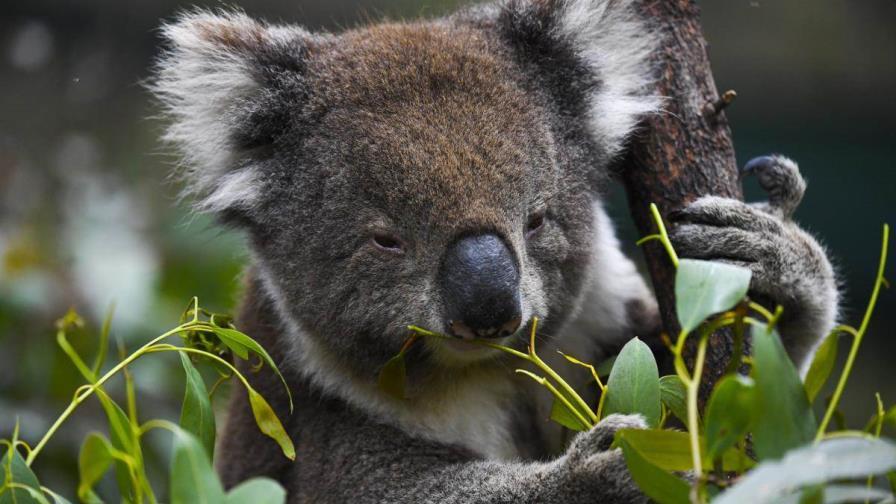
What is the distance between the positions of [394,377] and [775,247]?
3.31ft

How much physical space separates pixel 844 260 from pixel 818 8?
1.44 metres

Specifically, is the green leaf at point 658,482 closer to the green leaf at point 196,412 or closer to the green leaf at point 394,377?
the green leaf at point 196,412

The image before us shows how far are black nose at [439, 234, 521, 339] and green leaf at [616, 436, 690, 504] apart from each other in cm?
60

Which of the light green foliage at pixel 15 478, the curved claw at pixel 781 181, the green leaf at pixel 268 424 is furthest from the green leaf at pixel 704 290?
the curved claw at pixel 781 181

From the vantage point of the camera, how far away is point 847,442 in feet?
4.20

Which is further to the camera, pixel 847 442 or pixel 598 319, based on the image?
pixel 598 319

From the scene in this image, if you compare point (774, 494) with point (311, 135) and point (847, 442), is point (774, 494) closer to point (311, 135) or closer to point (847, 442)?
point (847, 442)

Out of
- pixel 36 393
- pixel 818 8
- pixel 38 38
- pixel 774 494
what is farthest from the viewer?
pixel 38 38

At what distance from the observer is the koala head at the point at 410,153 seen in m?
2.29

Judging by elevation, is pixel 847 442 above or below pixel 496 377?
above

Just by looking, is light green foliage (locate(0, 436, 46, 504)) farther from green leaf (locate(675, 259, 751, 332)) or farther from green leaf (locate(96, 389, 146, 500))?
green leaf (locate(675, 259, 751, 332))

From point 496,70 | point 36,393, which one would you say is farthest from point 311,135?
point 36,393

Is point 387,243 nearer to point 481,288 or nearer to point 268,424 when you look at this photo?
point 481,288

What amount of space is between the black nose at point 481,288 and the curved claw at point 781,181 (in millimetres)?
913
